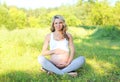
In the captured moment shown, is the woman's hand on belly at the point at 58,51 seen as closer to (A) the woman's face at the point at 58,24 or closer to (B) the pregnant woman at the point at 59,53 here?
(B) the pregnant woman at the point at 59,53

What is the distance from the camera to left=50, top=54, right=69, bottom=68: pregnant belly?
23.2 ft

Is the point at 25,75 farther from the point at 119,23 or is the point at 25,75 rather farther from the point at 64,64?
the point at 119,23

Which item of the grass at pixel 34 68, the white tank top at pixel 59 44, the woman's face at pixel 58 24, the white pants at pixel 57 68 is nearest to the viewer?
the grass at pixel 34 68

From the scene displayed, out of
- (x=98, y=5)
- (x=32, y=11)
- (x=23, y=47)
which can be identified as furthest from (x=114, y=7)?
(x=32, y=11)

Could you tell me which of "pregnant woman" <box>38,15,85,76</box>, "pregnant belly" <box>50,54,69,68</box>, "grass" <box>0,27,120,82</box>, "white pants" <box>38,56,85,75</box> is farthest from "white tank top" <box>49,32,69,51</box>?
"grass" <box>0,27,120,82</box>

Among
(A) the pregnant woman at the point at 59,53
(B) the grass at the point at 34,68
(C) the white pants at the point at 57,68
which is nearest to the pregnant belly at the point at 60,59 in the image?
(A) the pregnant woman at the point at 59,53

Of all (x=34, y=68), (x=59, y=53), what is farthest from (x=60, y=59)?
(x=34, y=68)

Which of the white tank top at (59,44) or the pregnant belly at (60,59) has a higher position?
the white tank top at (59,44)

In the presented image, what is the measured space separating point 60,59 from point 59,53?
0.14 metres

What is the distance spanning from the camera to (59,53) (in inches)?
282

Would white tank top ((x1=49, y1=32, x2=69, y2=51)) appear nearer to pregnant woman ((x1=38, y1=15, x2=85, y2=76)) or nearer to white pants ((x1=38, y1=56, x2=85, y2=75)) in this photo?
pregnant woman ((x1=38, y1=15, x2=85, y2=76))

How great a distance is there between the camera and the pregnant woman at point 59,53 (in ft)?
22.6

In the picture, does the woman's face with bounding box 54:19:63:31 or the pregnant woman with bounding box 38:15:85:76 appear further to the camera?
the woman's face with bounding box 54:19:63:31

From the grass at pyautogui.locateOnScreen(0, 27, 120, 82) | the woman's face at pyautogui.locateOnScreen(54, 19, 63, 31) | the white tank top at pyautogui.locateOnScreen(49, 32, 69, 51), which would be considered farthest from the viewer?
the white tank top at pyautogui.locateOnScreen(49, 32, 69, 51)
